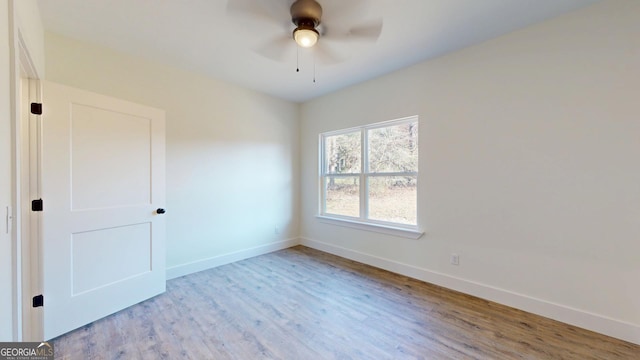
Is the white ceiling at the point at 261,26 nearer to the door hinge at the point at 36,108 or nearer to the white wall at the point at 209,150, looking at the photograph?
the white wall at the point at 209,150

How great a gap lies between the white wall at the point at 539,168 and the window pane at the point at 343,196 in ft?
3.23

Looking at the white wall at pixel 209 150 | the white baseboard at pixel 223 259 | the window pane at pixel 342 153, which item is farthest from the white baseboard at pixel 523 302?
the white wall at pixel 209 150

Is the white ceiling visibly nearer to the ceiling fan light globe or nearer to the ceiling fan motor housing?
the ceiling fan motor housing

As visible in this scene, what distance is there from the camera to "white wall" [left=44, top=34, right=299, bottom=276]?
8.70 ft

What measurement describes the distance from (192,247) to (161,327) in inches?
49.0

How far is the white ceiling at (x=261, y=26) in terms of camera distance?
201 cm

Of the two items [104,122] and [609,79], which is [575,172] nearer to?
[609,79]

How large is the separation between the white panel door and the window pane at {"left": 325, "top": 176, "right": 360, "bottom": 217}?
2.38m

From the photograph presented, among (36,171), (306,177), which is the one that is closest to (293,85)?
(306,177)

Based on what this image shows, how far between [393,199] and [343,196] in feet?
2.91

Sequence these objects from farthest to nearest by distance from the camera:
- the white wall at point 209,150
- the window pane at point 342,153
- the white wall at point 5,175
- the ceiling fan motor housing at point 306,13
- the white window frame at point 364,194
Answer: the window pane at point 342,153
the white window frame at point 364,194
the white wall at point 209,150
the ceiling fan motor housing at point 306,13
the white wall at point 5,175

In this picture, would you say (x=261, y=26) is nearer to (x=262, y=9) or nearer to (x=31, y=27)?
(x=262, y=9)

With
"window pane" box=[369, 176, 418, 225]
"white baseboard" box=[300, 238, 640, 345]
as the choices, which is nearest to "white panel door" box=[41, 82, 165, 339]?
"window pane" box=[369, 176, 418, 225]

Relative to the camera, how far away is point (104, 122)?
2.32 m
